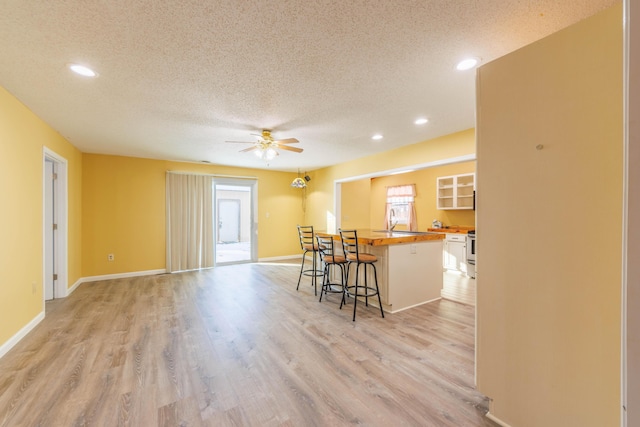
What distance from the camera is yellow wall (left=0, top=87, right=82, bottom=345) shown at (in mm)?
2533

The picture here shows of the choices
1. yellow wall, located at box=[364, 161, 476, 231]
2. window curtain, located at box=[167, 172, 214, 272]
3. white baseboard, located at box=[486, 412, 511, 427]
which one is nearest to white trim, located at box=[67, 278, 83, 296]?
window curtain, located at box=[167, 172, 214, 272]

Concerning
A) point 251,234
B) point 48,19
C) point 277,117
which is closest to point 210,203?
point 251,234

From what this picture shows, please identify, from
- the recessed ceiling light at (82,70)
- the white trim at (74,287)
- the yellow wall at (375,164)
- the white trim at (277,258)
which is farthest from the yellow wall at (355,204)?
the white trim at (74,287)

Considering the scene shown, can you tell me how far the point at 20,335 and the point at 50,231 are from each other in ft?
6.43

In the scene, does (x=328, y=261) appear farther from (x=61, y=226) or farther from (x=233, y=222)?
(x=233, y=222)

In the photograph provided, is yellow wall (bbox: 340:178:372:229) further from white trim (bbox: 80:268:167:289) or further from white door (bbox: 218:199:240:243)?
white door (bbox: 218:199:240:243)

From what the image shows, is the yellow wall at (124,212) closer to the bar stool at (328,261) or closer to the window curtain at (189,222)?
the window curtain at (189,222)

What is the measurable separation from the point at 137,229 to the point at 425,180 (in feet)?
22.7

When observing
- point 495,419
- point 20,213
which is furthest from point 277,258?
point 495,419

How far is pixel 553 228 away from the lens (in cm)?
138

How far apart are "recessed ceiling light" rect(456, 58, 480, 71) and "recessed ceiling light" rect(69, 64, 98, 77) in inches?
120

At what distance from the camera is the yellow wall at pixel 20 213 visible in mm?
2533

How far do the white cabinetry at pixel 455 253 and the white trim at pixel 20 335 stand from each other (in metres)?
6.46

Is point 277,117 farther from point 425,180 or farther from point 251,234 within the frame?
point 425,180
